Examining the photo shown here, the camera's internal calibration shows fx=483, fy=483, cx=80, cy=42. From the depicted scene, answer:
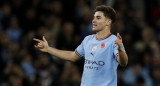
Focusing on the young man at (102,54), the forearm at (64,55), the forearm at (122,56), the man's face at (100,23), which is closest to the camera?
the forearm at (122,56)

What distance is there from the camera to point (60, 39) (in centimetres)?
1201

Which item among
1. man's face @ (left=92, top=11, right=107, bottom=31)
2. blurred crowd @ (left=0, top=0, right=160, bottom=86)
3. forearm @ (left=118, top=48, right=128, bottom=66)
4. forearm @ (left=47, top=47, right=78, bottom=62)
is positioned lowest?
forearm @ (left=118, top=48, right=128, bottom=66)

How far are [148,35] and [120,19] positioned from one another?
0.98 meters

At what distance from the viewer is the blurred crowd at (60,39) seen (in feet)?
35.9

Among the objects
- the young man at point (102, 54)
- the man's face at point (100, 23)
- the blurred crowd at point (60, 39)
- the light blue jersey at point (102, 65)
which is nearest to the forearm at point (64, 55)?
the young man at point (102, 54)

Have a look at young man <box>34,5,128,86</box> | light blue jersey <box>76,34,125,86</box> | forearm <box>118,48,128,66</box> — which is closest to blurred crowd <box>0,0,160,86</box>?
young man <box>34,5,128,86</box>

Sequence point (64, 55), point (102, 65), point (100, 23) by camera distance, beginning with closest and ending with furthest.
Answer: point (102, 65)
point (100, 23)
point (64, 55)

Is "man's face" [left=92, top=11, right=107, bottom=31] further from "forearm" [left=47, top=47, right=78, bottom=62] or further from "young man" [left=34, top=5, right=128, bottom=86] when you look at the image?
"forearm" [left=47, top=47, right=78, bottom=62]

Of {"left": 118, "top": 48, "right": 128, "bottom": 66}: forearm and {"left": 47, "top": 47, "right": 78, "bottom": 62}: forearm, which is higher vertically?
{"left": 47, "top": 47, "right": 78, "bottom": 62}: forearm

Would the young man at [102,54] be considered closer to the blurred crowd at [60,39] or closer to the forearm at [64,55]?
the forearm at [64,55]

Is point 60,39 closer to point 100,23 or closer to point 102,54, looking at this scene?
point 100,23

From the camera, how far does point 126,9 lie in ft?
47.0

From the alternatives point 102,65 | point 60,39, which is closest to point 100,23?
point 102,65

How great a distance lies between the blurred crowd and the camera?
35.9 ft
